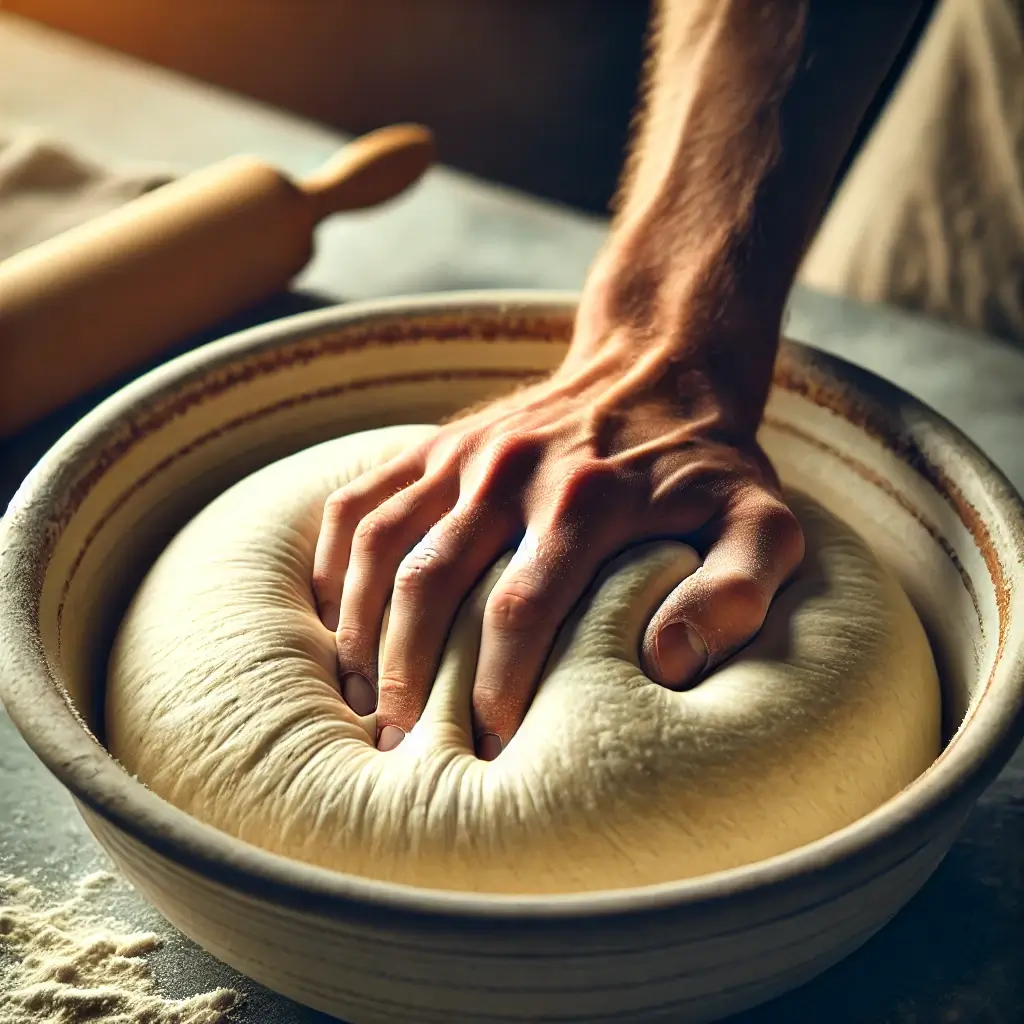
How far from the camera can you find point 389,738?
1.74 ft

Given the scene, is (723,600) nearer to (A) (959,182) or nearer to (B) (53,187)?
(B) (53,187)

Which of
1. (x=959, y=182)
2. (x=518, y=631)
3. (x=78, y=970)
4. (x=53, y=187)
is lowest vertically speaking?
(x=78, y=970)

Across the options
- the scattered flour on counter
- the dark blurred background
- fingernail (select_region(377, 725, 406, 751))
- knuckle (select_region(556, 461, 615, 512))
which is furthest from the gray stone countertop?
the dark blurred background

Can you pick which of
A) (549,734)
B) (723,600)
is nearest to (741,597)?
(723,600)

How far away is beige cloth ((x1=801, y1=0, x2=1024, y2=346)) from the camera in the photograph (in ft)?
3.96

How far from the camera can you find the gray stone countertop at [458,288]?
542 mm

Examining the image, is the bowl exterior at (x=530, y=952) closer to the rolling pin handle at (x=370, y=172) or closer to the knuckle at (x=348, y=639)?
the knuckle at (x=348, y=639)

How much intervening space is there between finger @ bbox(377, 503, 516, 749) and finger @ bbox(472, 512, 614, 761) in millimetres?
21

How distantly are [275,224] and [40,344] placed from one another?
247 millimetres

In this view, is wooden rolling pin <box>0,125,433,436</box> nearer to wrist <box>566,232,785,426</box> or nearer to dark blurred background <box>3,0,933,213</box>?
wrist <box>566,232,785,426</box>

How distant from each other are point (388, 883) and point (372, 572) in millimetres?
195

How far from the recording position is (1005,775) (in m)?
0.66

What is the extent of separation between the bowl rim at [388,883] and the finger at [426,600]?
0.39 ft

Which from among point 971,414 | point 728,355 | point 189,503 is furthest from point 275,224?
point 971,414
